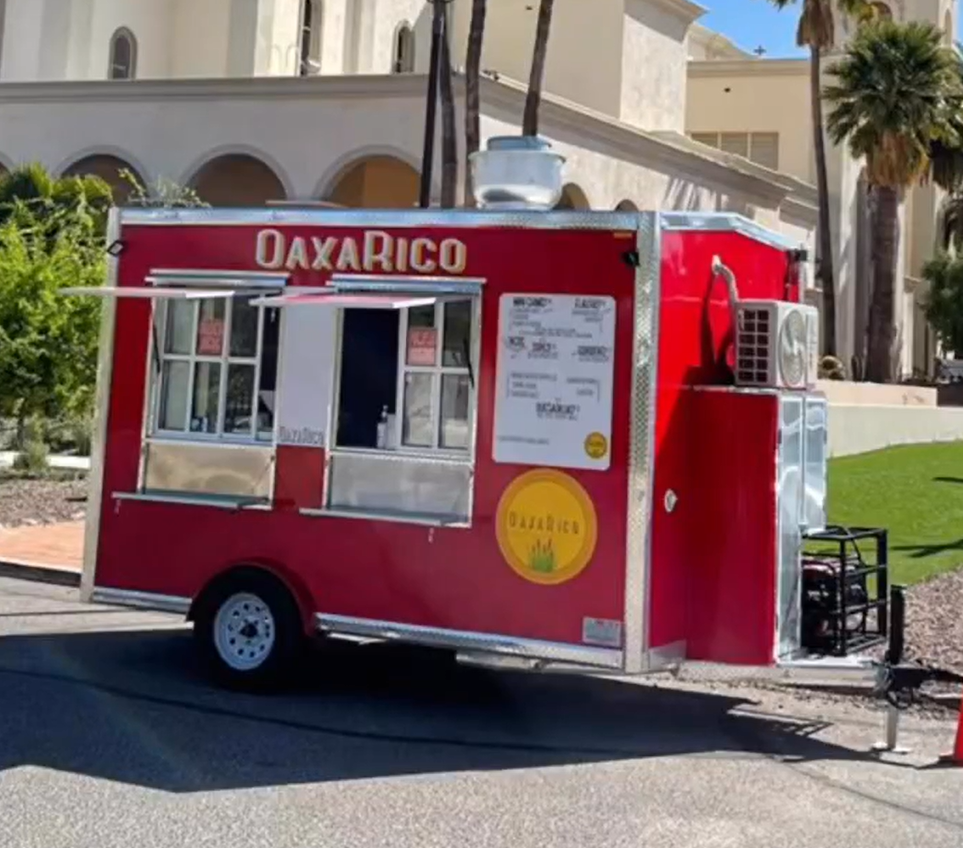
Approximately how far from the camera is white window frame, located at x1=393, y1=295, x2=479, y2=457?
24.8 feet

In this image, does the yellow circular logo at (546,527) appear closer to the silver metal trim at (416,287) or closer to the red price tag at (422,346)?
the red price tag at (422,346)

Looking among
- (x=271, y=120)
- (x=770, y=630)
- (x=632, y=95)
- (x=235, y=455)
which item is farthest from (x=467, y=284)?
(x=632, y=95)

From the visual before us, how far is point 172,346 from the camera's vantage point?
8.38 meters

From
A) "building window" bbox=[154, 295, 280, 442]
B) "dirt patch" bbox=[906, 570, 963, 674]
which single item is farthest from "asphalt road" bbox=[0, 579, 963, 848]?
"building window" bbox=[154, 295, 280, 442]

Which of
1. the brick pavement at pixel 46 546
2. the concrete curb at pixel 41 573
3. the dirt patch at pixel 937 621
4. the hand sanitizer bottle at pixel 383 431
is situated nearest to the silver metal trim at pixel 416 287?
the hand sanitizer bottle at pixel 383 431

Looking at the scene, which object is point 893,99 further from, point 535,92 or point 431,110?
point 431,110

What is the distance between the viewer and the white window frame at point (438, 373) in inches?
298

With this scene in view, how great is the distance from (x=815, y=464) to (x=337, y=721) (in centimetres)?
311

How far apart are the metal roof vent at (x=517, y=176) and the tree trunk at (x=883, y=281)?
31.2 meters

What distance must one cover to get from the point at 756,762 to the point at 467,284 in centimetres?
299

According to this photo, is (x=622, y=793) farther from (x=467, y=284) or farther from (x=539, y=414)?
(x=467, y=284)

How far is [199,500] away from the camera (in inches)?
324

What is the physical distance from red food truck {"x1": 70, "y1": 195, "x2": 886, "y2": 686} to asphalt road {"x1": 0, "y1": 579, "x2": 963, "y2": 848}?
0.50 metres

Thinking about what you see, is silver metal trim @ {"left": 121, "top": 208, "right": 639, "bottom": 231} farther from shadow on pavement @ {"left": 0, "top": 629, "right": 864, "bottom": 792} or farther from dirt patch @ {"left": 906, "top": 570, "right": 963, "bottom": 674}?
dirt patch @ {"left": 906, "top": 570, "right": 963, "bottom": 674}
